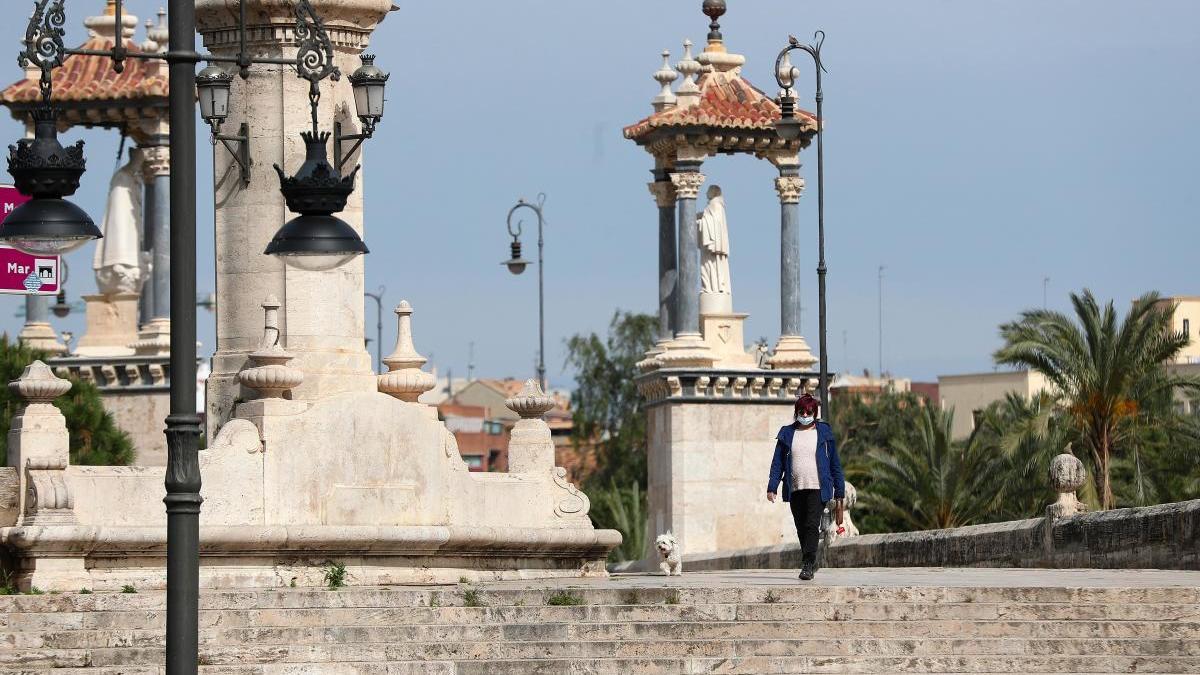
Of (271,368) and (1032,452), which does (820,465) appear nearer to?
(271,368)

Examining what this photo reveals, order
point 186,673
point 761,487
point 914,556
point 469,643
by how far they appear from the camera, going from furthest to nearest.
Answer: point 761,487 < point 914,556 < point 469,643 < point 186,673

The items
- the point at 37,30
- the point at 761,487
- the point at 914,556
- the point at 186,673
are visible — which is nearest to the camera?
the point at 186,673

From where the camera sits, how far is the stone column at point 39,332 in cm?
4456

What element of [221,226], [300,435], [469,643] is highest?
[221,226]

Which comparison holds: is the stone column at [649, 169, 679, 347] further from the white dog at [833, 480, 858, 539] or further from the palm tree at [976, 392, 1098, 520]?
the white dog at [833, 480, 858, 539]

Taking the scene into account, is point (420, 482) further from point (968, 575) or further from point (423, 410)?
point (968, 575)

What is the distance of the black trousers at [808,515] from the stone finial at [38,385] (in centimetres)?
530

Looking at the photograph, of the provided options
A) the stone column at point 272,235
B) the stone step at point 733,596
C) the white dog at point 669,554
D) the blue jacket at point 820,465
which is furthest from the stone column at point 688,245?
the stone step at point 733,596

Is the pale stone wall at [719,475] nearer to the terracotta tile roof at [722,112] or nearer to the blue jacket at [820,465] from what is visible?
the terracotta tile roof at [722,112]

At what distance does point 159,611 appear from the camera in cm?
1636

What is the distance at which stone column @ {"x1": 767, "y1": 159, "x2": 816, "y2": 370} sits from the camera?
40.9 m

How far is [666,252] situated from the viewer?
41.4 meters

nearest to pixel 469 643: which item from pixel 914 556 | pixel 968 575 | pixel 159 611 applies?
pixel 159 611

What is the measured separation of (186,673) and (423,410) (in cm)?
936
